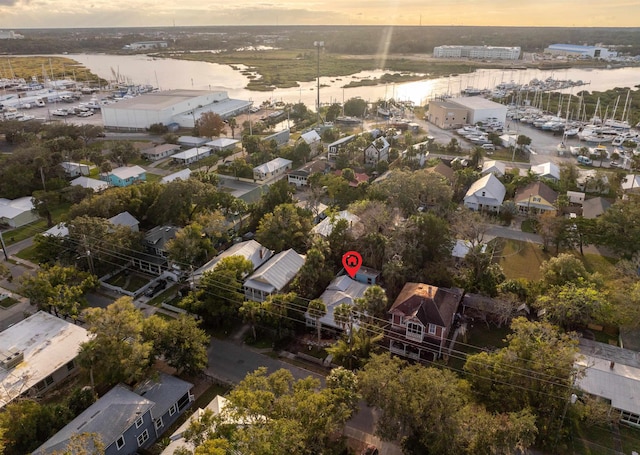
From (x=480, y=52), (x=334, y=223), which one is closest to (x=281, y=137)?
(x=334, y=223)

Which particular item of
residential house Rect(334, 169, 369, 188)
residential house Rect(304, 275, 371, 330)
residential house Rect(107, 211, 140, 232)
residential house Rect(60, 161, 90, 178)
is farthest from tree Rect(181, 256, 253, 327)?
residential house Rect(60, 161, 90, 178)

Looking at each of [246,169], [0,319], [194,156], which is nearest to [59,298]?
[0,319]

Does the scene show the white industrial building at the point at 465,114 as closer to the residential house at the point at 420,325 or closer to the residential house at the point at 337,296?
the residential house at the point at 337,296

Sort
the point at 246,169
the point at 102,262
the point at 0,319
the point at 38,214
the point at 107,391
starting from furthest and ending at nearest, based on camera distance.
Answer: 1. the point at 246,169
2. the point at 38,214
3. the point at 102,262
4. the point at 0,319
5. the point at 107,391

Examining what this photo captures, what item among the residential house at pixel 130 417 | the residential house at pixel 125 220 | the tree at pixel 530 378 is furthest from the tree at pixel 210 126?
the tree at pixel 530 378

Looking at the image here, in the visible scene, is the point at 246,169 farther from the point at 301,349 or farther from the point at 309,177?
the point at 301,349

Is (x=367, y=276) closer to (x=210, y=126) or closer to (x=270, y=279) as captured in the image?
(x=270, y=279)
